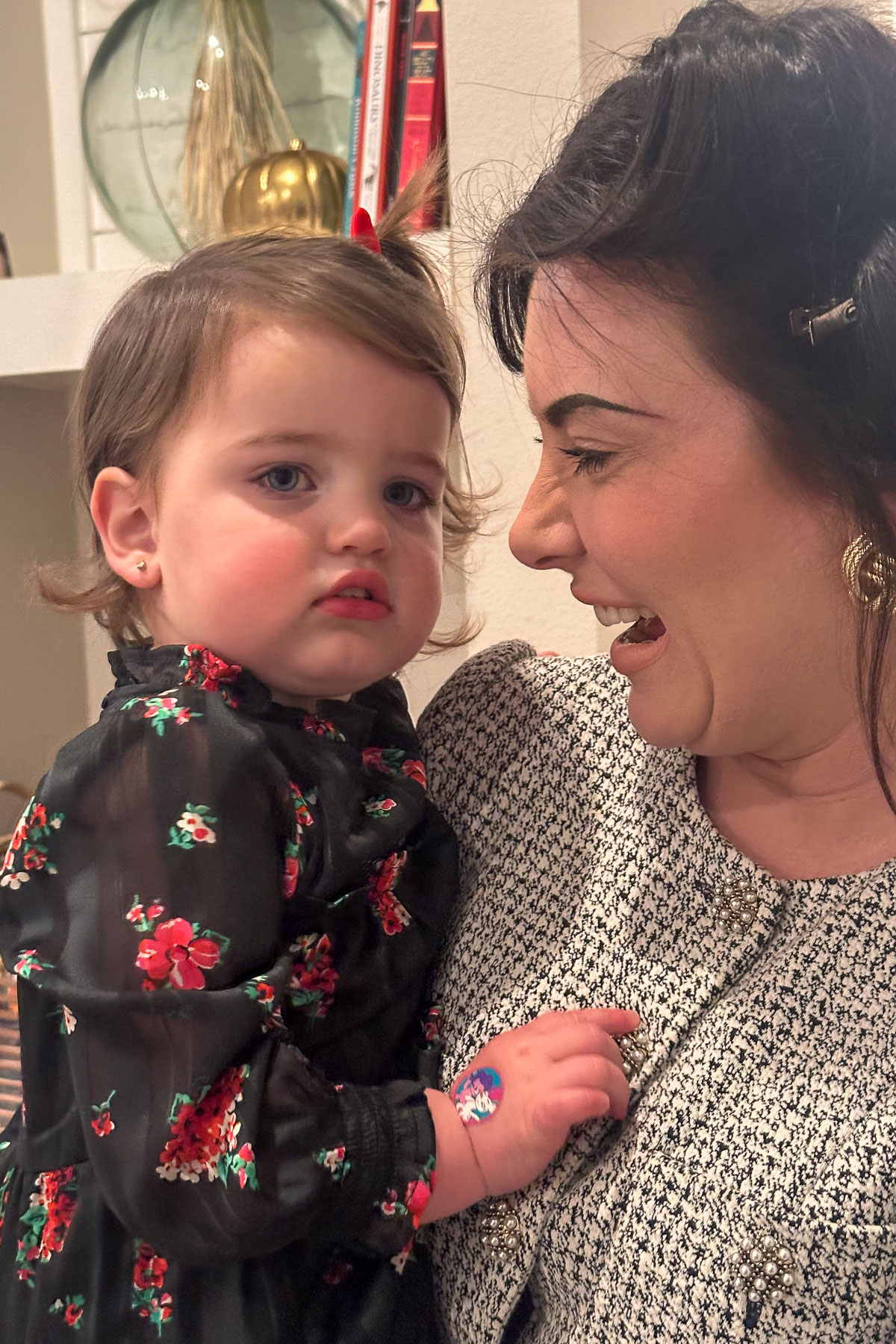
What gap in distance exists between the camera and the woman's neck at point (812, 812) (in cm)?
94

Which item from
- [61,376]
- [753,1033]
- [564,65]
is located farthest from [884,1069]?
[61,376]

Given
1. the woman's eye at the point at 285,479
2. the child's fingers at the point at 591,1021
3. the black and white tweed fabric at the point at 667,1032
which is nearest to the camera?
the black and white tweed fabric at the point at 667,1032

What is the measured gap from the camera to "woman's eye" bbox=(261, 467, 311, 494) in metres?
1.01

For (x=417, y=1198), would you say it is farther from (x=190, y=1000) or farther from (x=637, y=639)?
(x=637, y=639)

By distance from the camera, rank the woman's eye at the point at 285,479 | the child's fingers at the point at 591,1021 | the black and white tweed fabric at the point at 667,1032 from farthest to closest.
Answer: the woman's eye at the point at 285,479
the child's fingers at the point at 591,1021
the black and white tweed fabric at the point at 667,1032

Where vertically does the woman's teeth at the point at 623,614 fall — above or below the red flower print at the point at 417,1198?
above

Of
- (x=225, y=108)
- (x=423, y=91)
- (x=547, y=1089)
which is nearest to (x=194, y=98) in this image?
(x=225, y=108)

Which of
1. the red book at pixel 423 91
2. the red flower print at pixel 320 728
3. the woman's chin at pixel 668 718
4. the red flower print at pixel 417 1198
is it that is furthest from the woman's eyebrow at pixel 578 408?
the red book at pixel 423 91

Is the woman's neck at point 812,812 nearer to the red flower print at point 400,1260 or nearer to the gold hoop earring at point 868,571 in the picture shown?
the gold hoop earring at point 868,571

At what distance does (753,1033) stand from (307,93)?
5.69ft

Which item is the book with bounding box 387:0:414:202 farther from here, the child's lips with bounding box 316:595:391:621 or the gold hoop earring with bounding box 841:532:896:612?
the gold hoop earring with bounding box 841:532:896:612

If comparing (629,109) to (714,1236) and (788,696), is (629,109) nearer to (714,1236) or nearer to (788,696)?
(788,696)

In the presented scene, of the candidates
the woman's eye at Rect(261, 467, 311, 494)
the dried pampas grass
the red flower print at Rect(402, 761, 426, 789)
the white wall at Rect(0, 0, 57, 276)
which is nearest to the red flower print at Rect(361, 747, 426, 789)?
the red flower print at Rect(402, 761, 426, 789)

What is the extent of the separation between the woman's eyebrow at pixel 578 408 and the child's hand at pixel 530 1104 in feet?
1.47
